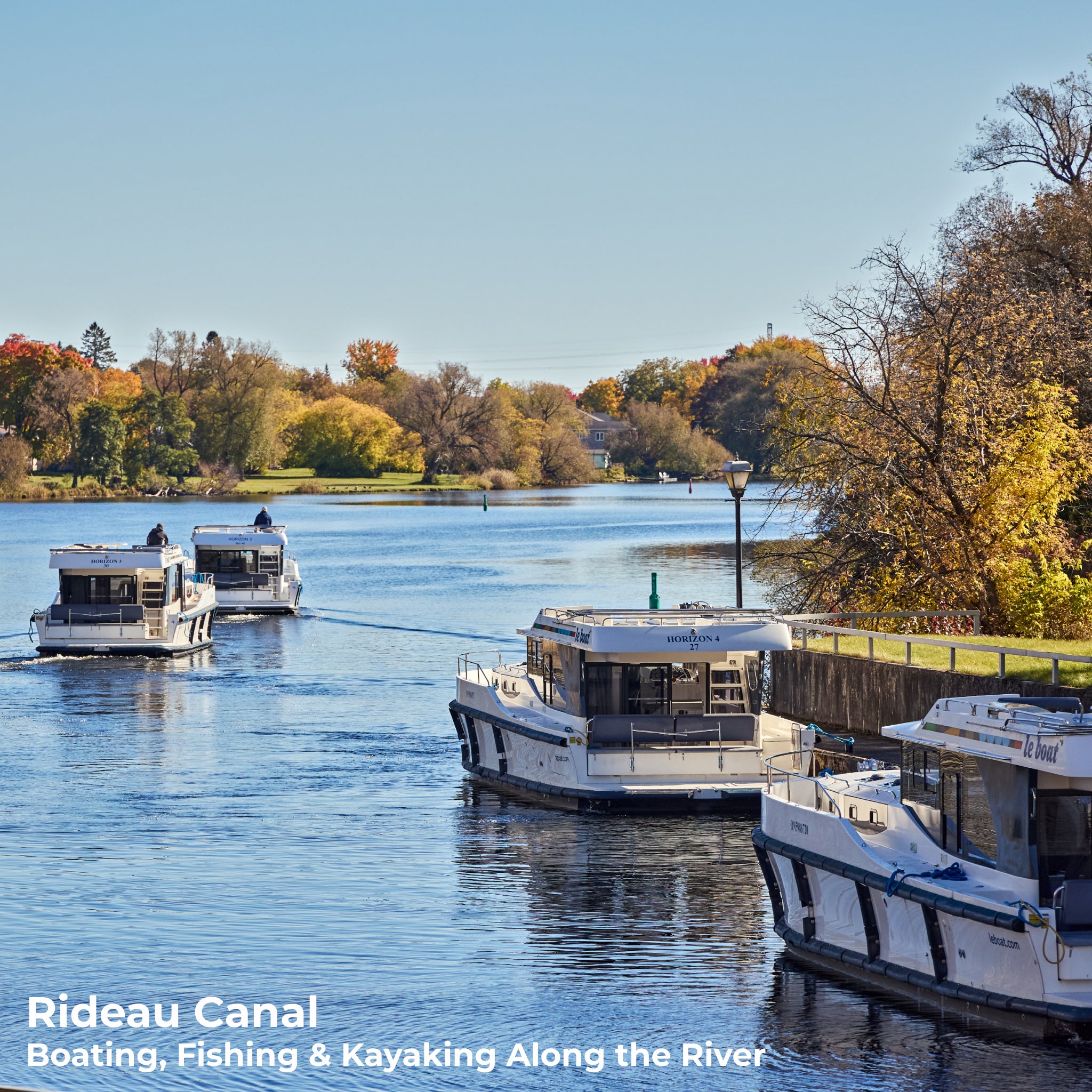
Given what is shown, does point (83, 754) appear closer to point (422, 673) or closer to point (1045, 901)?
point (422, 673)

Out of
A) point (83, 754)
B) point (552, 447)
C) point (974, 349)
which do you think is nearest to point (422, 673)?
point (83, 754)

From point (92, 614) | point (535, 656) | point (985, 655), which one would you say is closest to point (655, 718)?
point (535, 656)

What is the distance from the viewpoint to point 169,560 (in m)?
45.3

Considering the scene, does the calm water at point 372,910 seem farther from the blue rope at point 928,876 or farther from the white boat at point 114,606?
the white boat at point 114,606

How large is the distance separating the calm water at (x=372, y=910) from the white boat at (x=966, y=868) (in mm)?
444

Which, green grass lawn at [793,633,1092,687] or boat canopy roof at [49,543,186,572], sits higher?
boat canopy roof at [49,543,186,572]

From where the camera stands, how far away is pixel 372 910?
2028cm

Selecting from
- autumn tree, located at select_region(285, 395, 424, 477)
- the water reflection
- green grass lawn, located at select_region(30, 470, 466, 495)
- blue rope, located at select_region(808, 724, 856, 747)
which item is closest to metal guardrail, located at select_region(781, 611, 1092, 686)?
blue rope, located at select_region(808, 724, 856, 747)

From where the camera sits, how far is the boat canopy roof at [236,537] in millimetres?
57594

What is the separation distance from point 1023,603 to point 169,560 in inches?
920

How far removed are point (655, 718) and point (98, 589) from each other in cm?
2487

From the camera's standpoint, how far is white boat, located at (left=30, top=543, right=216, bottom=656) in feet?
146

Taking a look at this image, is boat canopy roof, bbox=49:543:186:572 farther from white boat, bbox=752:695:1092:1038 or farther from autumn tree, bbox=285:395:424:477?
autumn tree, bbox=285:395:424:477

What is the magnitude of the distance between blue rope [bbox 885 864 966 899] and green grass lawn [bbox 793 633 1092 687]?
34.2 feet
